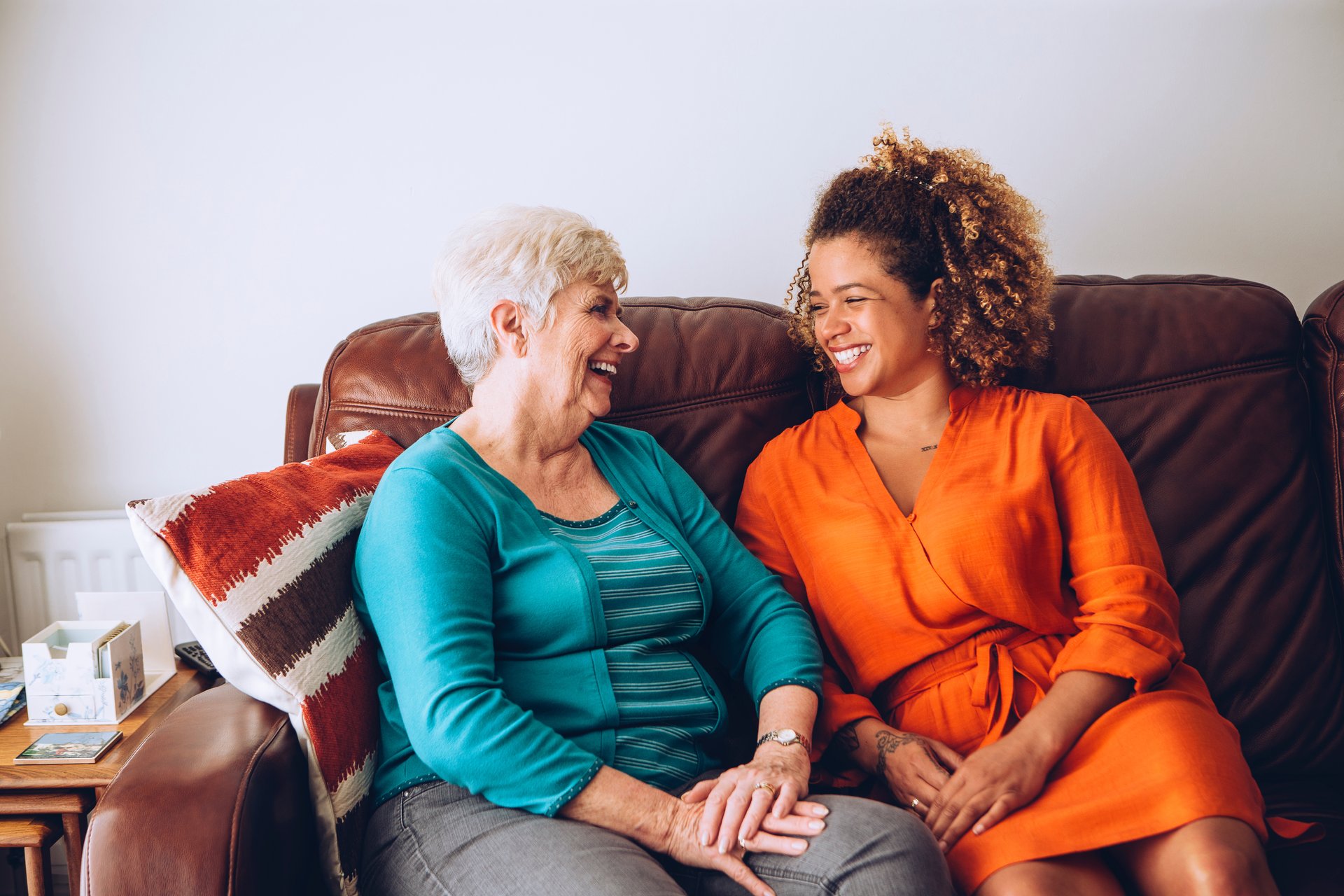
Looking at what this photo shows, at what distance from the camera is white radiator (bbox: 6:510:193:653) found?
1856 millimetres

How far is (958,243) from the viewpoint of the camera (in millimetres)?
1506

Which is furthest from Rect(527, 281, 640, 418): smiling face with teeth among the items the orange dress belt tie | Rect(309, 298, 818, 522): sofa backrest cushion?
the orange dress belt tie

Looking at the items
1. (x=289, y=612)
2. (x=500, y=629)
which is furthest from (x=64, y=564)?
(x=500, y=629)

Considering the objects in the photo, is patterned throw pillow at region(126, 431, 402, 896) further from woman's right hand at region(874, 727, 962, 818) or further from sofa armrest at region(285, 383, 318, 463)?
woman's right hand at region(874, 727, 962, 818)

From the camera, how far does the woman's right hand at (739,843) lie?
1.00m

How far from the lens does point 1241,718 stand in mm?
1465

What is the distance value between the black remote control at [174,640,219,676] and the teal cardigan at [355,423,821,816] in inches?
21.8

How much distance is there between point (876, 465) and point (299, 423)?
99 cm

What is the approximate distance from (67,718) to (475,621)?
0.78 metres

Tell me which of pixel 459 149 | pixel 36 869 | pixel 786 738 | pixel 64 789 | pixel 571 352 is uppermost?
pixel 459 149

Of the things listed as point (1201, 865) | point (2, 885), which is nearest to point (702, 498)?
point (1201, 865)

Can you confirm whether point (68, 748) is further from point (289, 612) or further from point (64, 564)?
point (64, 564)

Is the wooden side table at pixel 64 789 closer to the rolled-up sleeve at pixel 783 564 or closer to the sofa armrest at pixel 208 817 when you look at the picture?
the sofa armrest at pixel 208 817

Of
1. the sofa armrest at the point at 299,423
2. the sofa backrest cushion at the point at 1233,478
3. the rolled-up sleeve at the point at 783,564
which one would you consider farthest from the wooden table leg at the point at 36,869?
the sofa backrest cushion at the point at 1233,478
